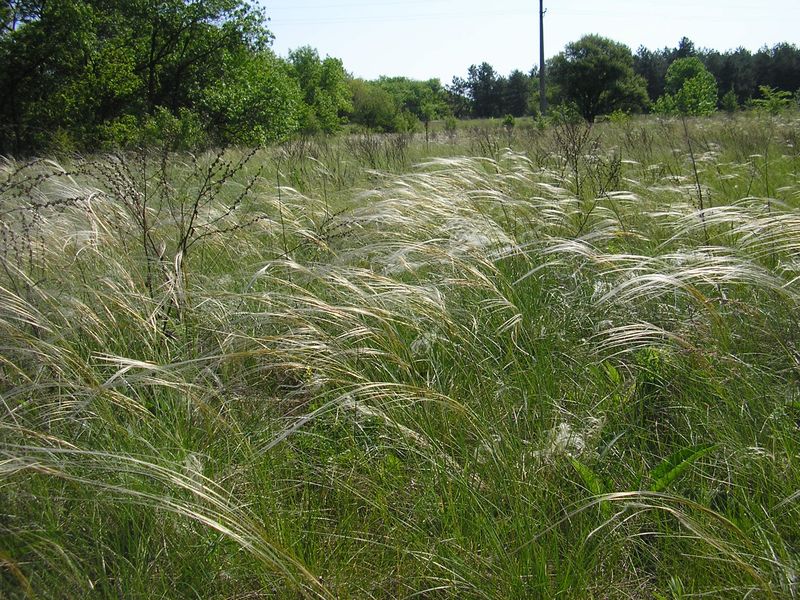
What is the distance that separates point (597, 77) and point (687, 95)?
18.5m

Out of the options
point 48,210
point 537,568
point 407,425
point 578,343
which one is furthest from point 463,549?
point 48,210

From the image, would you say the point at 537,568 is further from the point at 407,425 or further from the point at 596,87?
the point at 596,87

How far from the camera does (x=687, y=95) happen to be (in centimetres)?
2705

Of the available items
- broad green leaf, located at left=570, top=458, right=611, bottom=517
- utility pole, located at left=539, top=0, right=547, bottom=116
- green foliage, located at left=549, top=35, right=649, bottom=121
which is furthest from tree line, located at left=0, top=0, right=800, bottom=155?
green foliage, located at left=549, top=35, right=649, bottom=121

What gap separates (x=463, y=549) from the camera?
1.11 m

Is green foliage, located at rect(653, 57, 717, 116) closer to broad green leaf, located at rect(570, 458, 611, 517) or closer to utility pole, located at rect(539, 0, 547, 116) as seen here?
utility pole, located at rect(539, 0, 547, 116)

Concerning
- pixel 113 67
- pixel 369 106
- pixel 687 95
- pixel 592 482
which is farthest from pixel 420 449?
pixel 369 106

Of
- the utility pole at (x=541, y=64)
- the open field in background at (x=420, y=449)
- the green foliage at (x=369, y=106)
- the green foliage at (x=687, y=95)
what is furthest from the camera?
the green foliage at (x=369, y=106)

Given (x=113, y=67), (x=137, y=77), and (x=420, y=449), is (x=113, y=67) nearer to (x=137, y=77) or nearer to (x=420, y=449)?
(x=137, y=77)

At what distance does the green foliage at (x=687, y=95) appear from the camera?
79.2 ft

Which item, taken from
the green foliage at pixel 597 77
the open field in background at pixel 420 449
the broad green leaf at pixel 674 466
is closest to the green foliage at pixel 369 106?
the green foliage at pixel 597 77

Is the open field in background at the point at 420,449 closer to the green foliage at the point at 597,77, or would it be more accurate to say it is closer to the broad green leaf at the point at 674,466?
the broad green leaf at the point at 674,466

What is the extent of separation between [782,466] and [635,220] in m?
2.17

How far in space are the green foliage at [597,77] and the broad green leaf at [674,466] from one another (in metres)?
45.4
